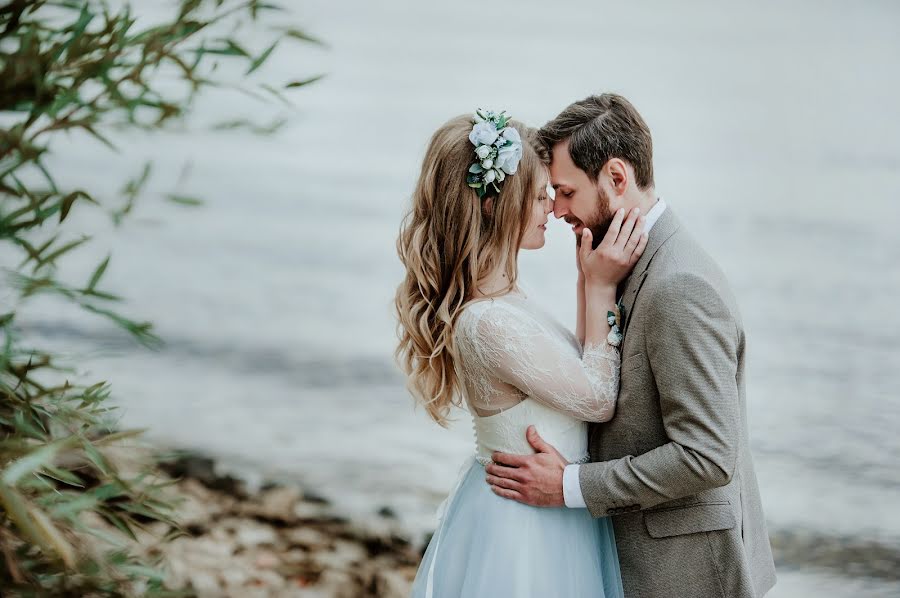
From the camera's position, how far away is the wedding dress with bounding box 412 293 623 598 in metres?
2.06

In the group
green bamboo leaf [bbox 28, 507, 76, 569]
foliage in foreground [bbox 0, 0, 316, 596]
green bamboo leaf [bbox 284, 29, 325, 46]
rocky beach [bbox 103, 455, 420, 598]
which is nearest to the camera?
green bamboo leaf [bbox 28, 507, 76, 569]

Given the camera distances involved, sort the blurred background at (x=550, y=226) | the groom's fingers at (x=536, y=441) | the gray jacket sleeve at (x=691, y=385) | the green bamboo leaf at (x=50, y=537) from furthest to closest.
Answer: the blurred background at (x=550, y=226)
the groom's fingers at (x=536, y=441)
the gray jacket sleeve at (x=691, y=385)
the green bamboo leaf at (x=50, y=537)

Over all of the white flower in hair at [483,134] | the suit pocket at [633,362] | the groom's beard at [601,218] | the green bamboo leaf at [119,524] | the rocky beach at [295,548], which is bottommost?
the rocky beach at [295,548]

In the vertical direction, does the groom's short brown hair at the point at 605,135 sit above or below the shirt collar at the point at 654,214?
above

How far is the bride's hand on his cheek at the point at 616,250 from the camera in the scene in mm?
2082

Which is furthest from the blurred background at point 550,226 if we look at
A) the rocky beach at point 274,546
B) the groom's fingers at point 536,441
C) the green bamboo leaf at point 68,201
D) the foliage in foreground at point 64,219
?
the green bamboo leaf at point 68,201

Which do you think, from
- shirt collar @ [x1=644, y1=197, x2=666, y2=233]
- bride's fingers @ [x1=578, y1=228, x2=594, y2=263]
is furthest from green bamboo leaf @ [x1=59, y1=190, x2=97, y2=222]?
shirt collar @ [x1=644, y1=197, x2=666, y2=233]

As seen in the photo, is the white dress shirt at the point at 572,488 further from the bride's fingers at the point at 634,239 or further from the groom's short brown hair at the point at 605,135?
the groom's short brown hair at the point at 605,135

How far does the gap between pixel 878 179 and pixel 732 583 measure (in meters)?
6.78

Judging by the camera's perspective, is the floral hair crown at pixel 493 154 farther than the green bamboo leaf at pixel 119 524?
Yes

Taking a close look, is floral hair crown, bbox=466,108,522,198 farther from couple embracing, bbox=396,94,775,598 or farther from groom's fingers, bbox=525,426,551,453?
groom's fingers, bbox=525,426,551,453

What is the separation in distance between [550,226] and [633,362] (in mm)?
5881

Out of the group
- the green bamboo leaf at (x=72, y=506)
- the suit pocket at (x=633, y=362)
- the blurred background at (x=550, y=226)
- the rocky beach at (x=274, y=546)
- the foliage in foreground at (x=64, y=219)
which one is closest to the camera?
the green bamboo leaf at (x=72, y=506)

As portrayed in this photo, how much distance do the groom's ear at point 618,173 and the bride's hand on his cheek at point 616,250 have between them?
59mm
